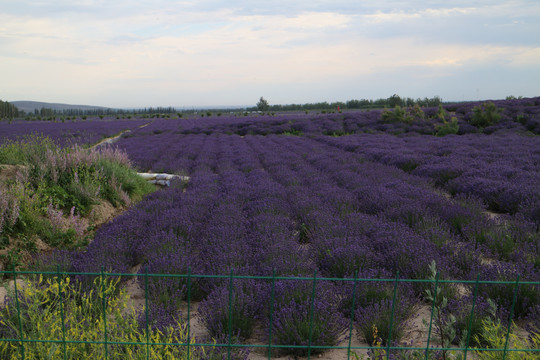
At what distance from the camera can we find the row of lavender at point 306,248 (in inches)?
107

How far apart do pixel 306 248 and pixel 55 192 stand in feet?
13.2

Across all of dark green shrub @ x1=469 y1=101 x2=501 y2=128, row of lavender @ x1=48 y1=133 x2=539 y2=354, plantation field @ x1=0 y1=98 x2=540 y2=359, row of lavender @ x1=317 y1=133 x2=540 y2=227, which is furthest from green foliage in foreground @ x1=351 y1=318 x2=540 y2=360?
dark green shrub @ x1=469 y1=101 x2=501 y2=128

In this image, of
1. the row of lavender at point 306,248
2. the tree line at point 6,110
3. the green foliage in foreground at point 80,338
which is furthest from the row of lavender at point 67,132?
the tree line at point 6,110

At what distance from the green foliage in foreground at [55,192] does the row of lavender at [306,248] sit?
2.37 feet

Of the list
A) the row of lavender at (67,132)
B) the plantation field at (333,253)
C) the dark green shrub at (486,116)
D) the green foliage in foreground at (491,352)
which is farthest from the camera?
the dark green shrub at (486,116)

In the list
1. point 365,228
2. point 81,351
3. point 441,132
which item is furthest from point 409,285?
point 441,132

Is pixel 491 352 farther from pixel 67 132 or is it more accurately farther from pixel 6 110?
pixel 6 110

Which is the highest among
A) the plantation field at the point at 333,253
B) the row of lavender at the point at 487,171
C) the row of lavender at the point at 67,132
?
the row of lavender at the point at 67,132

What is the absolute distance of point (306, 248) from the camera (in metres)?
4.45

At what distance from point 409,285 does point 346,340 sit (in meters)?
0.76

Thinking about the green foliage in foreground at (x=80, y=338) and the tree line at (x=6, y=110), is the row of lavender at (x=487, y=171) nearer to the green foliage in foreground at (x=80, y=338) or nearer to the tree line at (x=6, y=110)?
the green foliage in foreground at (x=80, y=338)

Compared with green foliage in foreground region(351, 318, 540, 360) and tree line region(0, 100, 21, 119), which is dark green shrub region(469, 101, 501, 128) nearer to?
green foliage in foreground region(351, 318, 540, 360)

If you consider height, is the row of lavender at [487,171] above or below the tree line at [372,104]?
below

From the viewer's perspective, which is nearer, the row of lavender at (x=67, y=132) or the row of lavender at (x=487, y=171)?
the row of lavender at (x=487, y=171)
